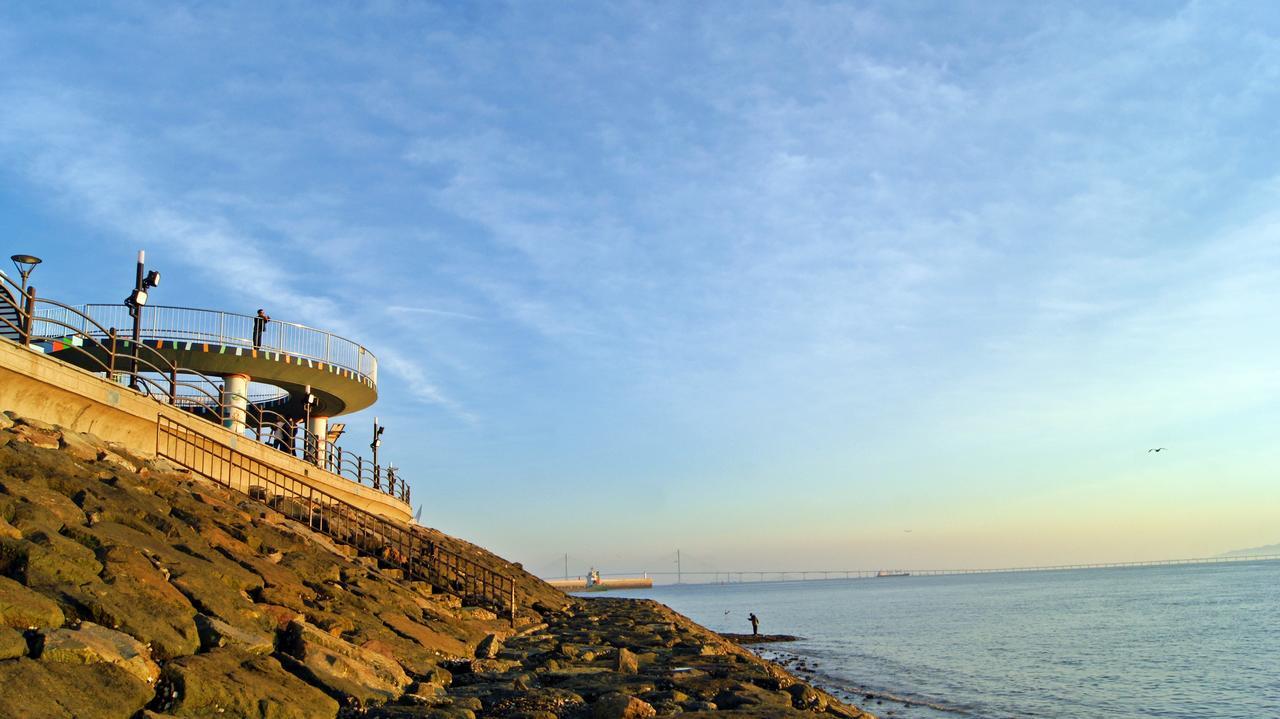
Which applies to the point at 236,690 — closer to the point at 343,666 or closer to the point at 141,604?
the point at 141,604

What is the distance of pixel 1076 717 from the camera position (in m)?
23.2

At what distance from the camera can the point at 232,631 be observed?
29.4 feet

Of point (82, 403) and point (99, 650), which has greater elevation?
point (82, 403)

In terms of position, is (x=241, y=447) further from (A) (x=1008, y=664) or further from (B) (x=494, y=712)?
(A) (x=1008, y=664)

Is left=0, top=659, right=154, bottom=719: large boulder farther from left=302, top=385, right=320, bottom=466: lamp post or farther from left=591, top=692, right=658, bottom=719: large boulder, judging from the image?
left=302, top=385, right=320, bottom=466: lamp post

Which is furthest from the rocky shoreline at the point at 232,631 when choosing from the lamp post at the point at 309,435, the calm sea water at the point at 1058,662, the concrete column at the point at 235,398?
the lamp post at the point at 309,435

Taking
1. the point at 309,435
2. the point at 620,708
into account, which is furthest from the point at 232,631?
the point at 309,435

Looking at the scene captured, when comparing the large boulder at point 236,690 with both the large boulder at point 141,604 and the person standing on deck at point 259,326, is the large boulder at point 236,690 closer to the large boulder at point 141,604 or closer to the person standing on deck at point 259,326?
the large boulder at point 141,604

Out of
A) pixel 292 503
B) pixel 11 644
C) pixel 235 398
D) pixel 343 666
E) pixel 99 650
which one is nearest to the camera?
pixel 11 644

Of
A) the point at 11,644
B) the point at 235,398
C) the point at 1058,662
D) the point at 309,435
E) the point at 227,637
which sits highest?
the point at 235,398

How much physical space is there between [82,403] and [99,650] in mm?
10286

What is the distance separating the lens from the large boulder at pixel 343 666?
894cm

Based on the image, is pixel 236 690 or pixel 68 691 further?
pixel 236 690

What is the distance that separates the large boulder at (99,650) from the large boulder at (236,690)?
0.19 m
